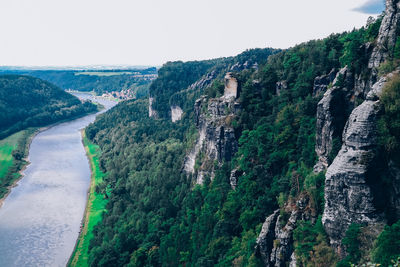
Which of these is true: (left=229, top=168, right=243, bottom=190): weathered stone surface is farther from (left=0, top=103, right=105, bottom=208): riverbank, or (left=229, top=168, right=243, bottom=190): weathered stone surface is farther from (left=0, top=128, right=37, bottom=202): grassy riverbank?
(left=0, top=128, right=37, bottom=202): grassy riverbank

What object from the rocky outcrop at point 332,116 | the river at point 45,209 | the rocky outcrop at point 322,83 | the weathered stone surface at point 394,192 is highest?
the rocky outcrop at point 322,83

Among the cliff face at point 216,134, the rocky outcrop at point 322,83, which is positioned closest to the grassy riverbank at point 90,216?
the cliff face at point 216,134

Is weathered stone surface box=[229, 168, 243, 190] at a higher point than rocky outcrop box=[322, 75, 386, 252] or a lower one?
lower

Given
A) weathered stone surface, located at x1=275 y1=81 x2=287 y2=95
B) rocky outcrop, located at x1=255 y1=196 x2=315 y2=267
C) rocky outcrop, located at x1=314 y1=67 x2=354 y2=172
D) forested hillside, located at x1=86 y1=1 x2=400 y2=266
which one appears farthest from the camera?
weathered stone surface, located at x1=275 y1=81 x2=287 y2=95

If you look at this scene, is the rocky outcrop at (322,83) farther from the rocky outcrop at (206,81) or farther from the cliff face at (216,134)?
the rocky outcrop at (206,81)

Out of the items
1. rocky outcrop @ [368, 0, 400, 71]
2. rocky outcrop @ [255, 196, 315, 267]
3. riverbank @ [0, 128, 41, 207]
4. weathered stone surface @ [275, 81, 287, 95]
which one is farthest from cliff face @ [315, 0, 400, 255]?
riverbank @ [0, 128, 41, 207]

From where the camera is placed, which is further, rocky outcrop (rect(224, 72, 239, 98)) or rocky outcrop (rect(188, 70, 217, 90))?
rocky outcrop (rect(188, 70, 217, 90))

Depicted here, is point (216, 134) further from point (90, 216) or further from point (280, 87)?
point (90, 216)
